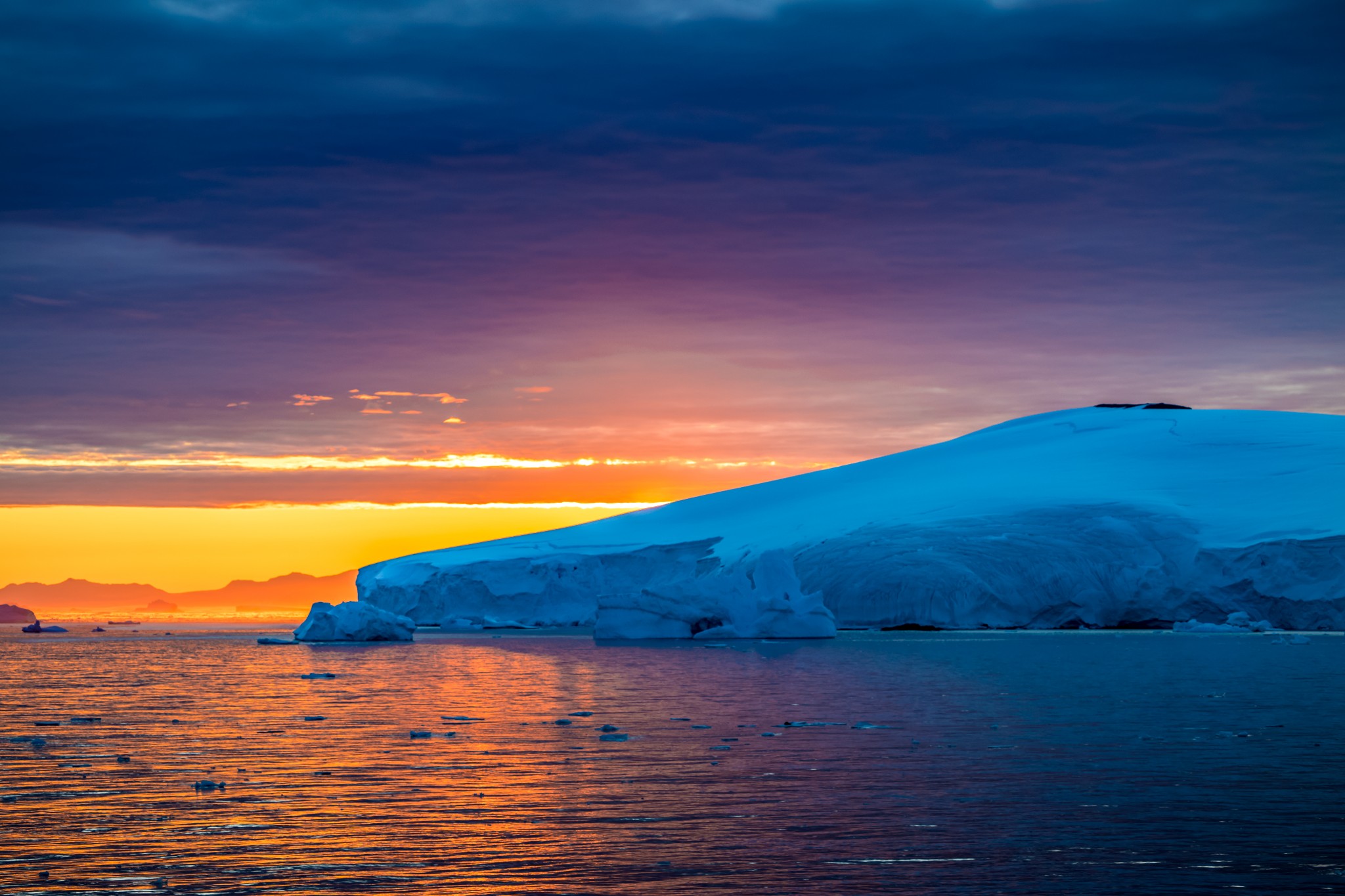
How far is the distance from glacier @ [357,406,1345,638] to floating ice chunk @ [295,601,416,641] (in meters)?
8.03

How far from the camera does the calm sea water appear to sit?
10023mm

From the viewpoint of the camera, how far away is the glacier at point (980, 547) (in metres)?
53.2

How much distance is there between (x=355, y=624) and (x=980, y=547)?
1014 inches

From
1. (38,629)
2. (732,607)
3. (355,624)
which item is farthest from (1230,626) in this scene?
(38,629)

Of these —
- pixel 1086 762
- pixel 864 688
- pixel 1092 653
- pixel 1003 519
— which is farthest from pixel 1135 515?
→ pixel 1086 762

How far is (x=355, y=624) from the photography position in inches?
2137

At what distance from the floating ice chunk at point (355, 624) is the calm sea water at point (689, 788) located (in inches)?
948

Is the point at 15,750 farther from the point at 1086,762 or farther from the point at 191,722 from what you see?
the point at 1086,762

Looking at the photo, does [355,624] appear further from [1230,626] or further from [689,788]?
[689,788]

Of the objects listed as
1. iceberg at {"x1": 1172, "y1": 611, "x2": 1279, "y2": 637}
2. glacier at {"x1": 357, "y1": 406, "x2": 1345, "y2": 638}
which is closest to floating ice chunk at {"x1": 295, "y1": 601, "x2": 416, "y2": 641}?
glacier at {"x1": 357, "y1": 406, "x2": 1345, "y2": 638}

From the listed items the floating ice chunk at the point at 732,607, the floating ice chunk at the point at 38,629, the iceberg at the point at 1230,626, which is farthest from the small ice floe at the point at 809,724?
the floating ice chunk at the point at 38,629

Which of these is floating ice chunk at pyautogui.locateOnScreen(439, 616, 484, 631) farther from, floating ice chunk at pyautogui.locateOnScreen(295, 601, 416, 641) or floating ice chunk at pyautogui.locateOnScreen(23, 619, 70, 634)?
floating ice chunk at pyautogui.locateOnScreen(23, 619, 70, 634)

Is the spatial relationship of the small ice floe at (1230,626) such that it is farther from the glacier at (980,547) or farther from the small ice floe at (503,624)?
the small ice floe at (503,624)

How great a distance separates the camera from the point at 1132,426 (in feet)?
277
